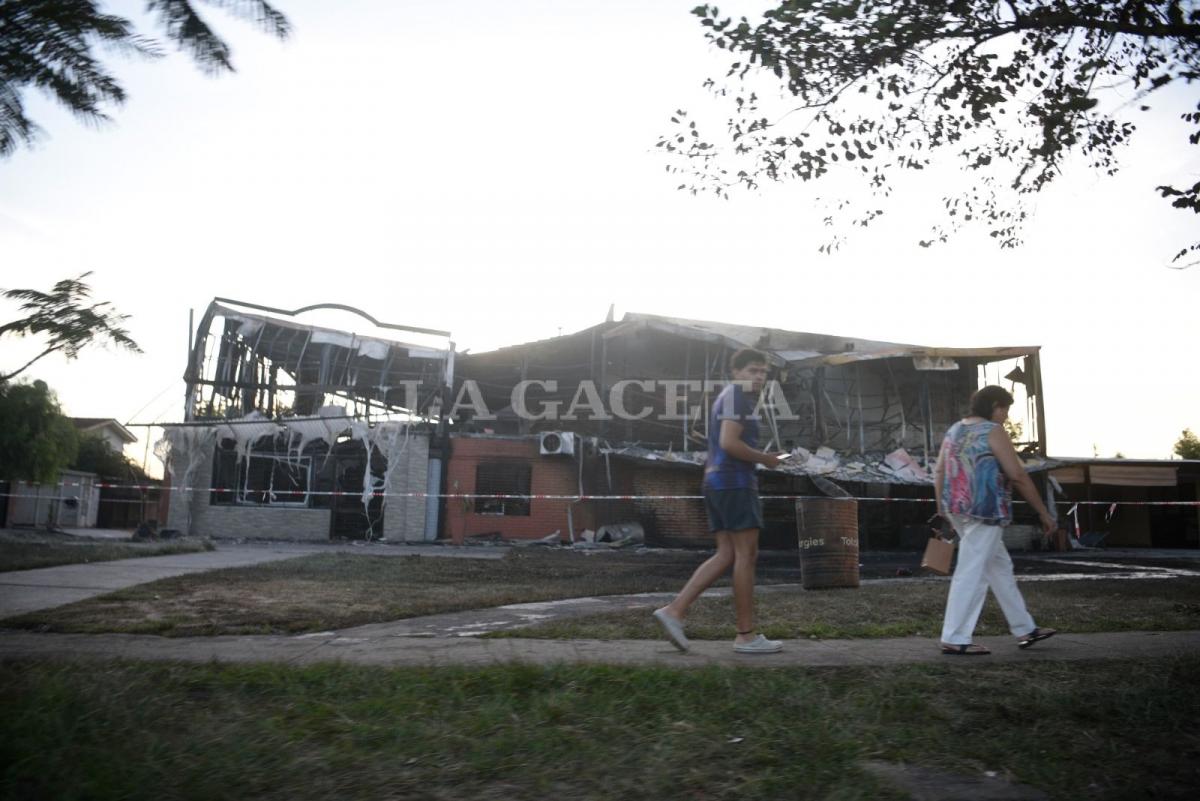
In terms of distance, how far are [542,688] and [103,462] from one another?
126ft

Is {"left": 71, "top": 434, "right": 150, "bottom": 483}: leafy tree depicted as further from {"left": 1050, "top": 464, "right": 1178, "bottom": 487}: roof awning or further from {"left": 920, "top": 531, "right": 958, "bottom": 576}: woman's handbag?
{"left": 920, "top": 531, "right": 958, "bottom": 576}: woman's handbag

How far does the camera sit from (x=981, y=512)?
4.88m

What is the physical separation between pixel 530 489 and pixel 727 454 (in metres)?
17.2

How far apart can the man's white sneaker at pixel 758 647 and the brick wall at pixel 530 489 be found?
16558mm

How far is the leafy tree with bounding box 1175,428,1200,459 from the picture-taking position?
168 feet

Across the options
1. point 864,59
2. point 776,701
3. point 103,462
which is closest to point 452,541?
point 864,59

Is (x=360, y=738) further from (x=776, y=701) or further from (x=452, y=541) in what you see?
(x=452, y=541)

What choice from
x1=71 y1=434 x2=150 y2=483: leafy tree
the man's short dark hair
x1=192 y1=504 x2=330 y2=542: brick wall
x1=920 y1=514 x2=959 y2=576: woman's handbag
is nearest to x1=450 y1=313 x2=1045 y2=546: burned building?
x1=192 y1=504 x2=330 y2=542: brick wall

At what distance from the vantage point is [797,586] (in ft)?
31.9

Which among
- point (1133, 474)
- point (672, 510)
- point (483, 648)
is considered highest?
point (1133, 474)

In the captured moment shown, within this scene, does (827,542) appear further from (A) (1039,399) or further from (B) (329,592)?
(A) (1039,399)

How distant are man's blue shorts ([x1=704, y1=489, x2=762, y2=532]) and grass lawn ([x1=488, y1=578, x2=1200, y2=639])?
39.4 inches

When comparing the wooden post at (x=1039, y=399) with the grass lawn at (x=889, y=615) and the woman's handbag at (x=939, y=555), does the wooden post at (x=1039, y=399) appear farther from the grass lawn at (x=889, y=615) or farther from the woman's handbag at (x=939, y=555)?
the woman's handbag at (x=939, y=555)

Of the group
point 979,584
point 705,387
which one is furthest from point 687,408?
point 979,584
